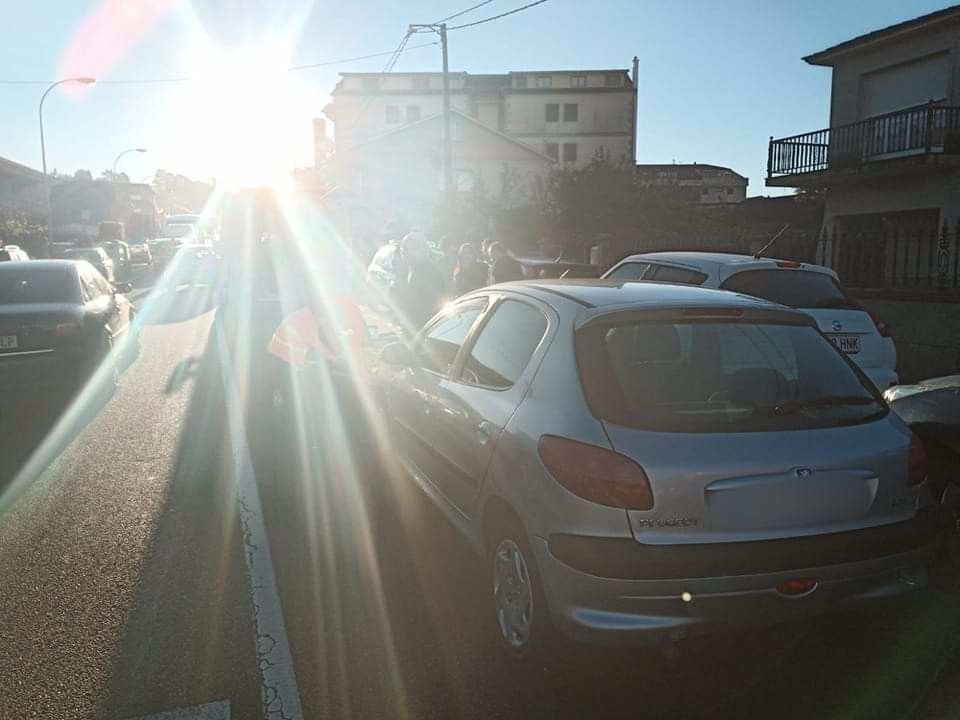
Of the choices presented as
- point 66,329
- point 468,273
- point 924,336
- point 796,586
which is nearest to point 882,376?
point 924,336

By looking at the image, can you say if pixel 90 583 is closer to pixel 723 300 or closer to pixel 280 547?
pixel 280 547

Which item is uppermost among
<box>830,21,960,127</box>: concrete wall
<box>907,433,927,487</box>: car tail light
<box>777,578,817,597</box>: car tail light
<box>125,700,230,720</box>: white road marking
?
<box>830,21,960,127</box>: concrete wall

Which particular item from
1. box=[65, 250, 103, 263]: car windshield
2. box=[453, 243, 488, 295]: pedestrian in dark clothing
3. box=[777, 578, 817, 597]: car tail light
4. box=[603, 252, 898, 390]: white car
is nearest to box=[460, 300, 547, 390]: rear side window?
box=[777, 578, 817, 597]: car tail light

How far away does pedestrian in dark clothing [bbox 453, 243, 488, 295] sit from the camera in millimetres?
11719

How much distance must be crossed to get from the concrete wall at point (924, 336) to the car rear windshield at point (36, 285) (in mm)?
9575

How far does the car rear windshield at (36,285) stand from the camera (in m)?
9.03

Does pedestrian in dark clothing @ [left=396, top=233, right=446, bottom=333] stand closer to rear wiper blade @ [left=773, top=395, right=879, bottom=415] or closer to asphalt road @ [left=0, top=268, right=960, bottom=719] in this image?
asphalt road @ [left=0, top=268, right=960, bottom=719]

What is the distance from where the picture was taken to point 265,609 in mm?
4039

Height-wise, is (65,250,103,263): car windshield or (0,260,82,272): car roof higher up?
(0,260,82,272): car roof

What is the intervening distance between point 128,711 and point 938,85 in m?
22.3

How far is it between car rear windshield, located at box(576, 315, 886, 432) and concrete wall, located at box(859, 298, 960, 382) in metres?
6.73

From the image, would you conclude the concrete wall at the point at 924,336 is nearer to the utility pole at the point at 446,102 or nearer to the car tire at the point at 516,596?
the car tire at the point at 516,596

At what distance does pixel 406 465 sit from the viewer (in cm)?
517

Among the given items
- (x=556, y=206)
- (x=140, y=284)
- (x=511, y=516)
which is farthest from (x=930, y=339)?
(x=140, y=284)
